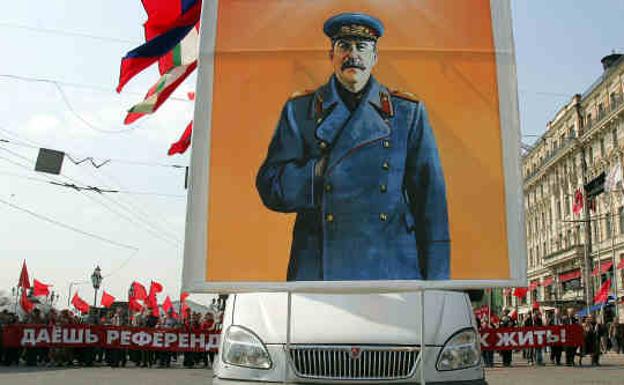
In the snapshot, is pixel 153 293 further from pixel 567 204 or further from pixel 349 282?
pixel 567 204

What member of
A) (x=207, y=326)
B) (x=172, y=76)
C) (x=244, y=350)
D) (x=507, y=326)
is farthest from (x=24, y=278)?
(x=244, y=350)

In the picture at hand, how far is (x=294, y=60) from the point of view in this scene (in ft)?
15.5

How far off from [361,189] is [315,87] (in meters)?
0.83

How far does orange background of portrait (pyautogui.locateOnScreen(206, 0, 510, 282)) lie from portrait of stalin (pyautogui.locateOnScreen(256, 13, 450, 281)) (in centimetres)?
9

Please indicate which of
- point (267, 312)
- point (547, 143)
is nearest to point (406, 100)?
point (267, 312)

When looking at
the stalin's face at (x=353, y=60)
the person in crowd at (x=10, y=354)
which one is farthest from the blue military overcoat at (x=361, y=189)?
the person in crowd at (x=10, y=354)

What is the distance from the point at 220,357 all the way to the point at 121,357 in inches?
588

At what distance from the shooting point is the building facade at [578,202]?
177ft

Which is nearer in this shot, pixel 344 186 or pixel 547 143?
pixel 344 186

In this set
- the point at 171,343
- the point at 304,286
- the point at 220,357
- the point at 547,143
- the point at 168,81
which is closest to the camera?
the point at 304,286

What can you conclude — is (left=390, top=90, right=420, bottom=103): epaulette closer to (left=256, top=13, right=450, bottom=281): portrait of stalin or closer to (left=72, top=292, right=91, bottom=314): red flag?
(left=256, top=13, right=450, bottom=281): portrait of stalin

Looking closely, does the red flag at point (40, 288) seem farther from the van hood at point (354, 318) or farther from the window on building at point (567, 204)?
the window on building at point (567, 204)

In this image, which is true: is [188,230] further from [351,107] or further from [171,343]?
[171,343]

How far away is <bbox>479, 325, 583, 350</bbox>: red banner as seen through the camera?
1845 centimetres
